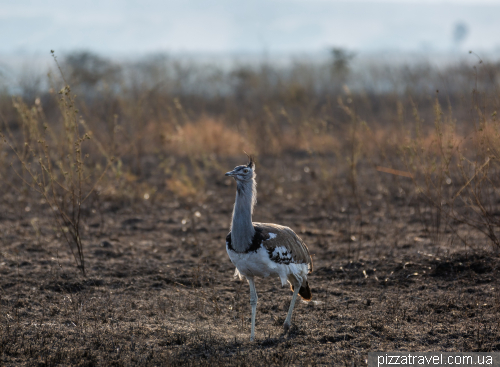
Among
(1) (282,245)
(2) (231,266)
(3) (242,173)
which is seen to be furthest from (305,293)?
(2) (231,266)

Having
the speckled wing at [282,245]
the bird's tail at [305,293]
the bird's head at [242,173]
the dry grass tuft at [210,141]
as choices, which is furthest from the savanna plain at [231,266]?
the dry grass tuft at [210,141]

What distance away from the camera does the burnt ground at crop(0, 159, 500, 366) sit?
3.63 meters

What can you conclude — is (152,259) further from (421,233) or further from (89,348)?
(421,233)

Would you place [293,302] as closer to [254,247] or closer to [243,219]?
[254,247]

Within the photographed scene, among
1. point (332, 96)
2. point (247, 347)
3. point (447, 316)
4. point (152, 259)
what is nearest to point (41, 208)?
point (152, 259)

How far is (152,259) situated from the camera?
562 centimetres

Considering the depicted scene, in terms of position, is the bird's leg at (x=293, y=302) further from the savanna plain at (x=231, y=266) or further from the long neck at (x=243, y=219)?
the long neck at (x=243, y=219)

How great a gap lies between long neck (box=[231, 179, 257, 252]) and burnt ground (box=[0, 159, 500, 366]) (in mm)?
710

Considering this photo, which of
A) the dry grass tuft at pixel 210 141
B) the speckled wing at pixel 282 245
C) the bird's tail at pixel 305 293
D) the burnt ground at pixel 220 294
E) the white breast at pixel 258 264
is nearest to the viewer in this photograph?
the burnt ground at pixel 220 294

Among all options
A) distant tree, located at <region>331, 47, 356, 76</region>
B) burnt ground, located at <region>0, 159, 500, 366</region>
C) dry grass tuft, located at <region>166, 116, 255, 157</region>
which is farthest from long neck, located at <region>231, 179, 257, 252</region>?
distant tree, located at <region>331, 47, 356, 76</region>

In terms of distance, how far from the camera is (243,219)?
3857mm

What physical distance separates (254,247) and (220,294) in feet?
3.86

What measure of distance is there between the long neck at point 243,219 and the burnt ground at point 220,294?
710 millimetres

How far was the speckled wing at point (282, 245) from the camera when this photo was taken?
385 centimetres
